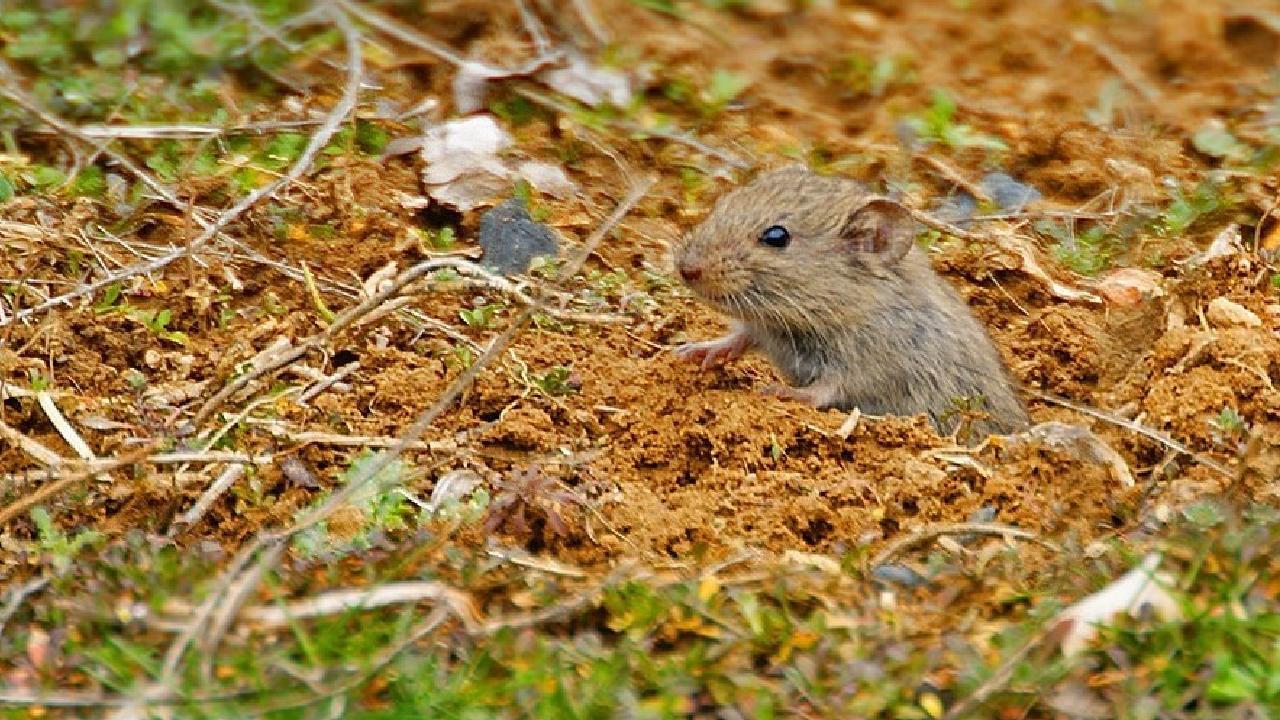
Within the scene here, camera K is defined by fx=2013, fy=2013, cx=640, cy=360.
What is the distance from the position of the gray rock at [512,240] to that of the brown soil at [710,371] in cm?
20

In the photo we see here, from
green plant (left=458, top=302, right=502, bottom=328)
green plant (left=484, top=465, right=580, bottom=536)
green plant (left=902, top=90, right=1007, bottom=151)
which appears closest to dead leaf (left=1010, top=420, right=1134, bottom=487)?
green plant (left=484, top=465, right=580, bottom=536)

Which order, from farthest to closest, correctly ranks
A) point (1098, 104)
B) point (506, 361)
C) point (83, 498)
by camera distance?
point (1098, 104) → point (506, 361) → point (83, 498)

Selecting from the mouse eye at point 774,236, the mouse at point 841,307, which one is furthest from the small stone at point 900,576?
the mouse eye at point 774,236

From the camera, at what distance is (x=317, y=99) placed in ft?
27.1

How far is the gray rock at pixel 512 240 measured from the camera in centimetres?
732

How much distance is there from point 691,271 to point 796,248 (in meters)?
0.47

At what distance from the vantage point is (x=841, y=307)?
6.86 meters

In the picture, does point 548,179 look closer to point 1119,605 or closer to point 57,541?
point 57,541

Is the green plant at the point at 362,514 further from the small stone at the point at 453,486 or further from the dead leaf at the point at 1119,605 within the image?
the dead leaf at the point at 1119,605

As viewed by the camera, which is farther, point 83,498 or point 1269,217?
point 1269,217

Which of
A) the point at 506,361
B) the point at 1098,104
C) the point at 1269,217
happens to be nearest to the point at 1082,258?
the point at 1269,217

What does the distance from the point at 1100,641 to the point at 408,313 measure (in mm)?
2944

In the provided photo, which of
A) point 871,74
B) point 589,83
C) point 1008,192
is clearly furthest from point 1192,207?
point 589,83

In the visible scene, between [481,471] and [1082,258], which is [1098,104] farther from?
[481,471]
